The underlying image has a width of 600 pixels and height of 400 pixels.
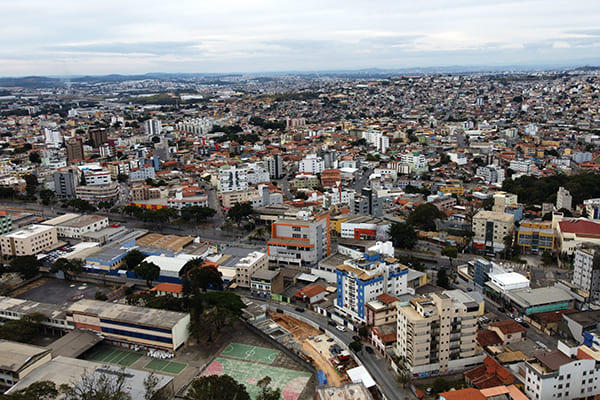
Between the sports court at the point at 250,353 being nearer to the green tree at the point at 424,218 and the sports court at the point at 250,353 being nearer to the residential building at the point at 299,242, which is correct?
the residential building at the point at 299,242

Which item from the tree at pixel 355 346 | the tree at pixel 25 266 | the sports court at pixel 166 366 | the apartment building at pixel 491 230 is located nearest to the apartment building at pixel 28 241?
the tree at pixel 25 266

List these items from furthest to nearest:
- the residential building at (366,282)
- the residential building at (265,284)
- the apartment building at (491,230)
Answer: the apartment building at (491,230)
the residential building at (265,284)
the residential building at (366,282)

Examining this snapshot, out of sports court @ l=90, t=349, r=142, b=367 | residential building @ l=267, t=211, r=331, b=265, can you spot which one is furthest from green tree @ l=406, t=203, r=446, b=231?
sports court @ l=90, t=349, r=142, b=367

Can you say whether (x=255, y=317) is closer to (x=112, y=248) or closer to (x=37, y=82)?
(x=112, y=248)

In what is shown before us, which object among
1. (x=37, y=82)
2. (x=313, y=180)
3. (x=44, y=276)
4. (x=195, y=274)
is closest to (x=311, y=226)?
(x=195, y=274)

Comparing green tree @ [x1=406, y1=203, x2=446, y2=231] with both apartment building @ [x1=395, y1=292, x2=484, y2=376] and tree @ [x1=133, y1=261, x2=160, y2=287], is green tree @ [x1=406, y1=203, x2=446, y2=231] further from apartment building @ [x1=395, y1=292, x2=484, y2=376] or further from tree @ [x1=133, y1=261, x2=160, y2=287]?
tree @ [x1=133, y1=261, x2=160, y2=287]

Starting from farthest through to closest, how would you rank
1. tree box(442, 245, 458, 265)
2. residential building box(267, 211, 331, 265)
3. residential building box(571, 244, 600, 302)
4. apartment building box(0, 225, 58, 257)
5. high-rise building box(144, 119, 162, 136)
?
high-rise building box(144, 119, 162, 136) < apartment building box(0, 225, 58, 257) < residential building box(267, 211, 331, 265) < tree box(442, 245, 458, 265) < residential building box(571, 244, 600, 302)
